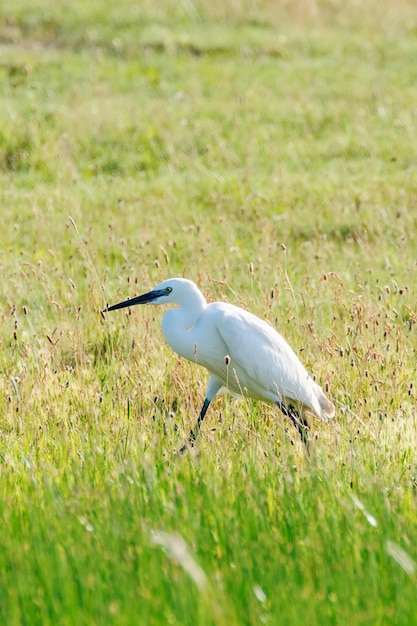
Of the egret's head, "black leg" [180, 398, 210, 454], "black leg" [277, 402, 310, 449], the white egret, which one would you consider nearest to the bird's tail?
the white egret

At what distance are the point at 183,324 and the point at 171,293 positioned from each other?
0.56 ft

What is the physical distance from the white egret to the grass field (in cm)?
20

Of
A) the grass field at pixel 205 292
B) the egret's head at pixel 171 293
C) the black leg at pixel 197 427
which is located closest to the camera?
the grass field at pixel 205 292

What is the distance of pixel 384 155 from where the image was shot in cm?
1128

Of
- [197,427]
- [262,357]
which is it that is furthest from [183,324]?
[197,427]

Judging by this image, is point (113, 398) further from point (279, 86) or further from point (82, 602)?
point (279, 86)

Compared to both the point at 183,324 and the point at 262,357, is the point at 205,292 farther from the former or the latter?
the point at 262,357

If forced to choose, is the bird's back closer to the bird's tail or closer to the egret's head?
the bird's tail

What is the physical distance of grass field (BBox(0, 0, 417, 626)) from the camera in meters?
3.21

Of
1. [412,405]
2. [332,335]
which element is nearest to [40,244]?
[332,335]

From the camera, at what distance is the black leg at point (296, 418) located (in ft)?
16.5

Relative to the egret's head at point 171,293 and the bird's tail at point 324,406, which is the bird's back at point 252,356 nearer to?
the bird's tail at point 324,406

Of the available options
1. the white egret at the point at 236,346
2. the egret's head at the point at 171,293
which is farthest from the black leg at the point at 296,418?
the egret's head at the point at 171,293

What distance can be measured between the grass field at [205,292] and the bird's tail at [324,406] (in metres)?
0.14
